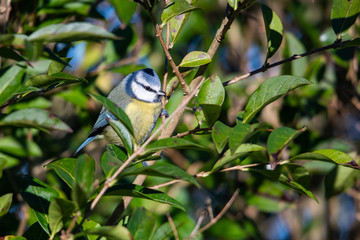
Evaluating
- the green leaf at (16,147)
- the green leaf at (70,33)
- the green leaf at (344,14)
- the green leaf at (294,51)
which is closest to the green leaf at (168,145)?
the green leaf at (70,33)

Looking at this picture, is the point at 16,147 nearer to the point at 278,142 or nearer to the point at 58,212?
the point at 58,212

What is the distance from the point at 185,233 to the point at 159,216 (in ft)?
0.80

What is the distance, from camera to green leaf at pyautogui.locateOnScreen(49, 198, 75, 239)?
101cm

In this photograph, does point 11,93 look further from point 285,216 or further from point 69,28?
point 285,216

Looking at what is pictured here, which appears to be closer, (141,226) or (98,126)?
(141,226)

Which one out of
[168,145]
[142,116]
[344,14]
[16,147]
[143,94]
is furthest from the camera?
[143,94]

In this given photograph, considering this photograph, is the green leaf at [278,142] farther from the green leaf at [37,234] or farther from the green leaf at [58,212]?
the green leaf at [37,234]

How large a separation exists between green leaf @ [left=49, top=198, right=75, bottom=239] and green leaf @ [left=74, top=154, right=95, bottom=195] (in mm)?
66

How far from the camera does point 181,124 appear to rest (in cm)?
224

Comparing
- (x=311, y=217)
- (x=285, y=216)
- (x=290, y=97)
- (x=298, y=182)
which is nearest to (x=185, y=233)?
(x=298, y=182)

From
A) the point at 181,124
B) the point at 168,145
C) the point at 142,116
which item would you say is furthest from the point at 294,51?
the point at 168,145

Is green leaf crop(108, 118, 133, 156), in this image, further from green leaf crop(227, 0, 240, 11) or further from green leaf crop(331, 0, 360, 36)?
green leaf crop(331, 0, 360, 36)

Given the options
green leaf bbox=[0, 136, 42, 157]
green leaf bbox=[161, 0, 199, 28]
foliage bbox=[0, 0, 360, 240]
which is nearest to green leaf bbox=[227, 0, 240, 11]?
foliage bbox=[0, 0, 360, 240]

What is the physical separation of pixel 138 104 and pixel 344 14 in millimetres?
1452
